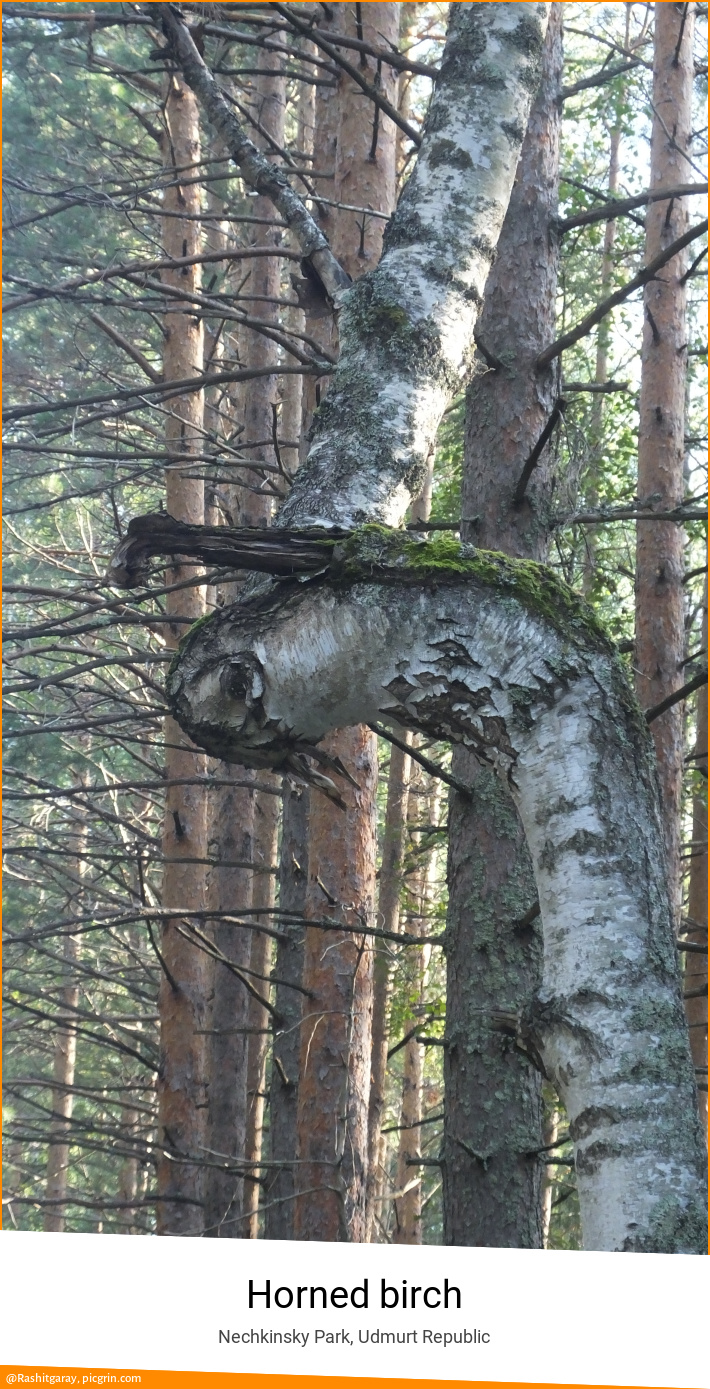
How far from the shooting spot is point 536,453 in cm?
312

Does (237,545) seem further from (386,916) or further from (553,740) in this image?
(386,916)

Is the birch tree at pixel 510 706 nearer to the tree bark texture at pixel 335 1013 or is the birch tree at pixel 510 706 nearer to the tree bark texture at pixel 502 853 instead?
the tree bark texture at pixel 502 853

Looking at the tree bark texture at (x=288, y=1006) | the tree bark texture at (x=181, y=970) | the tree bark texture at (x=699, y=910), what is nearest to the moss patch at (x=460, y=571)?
the tree bark texture at (x=181, y=970)

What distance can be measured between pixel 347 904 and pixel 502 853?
1.72 meters

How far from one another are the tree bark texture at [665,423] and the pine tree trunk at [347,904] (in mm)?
1819

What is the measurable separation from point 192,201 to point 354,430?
21.5ft

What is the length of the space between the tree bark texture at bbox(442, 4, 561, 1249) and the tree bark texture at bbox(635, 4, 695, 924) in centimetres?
257

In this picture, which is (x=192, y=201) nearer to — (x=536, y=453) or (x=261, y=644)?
(x=536, y=453)

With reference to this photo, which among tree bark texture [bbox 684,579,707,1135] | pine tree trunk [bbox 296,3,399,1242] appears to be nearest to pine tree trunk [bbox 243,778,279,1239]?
tree bark texture [bbox 684,579,707,1135]

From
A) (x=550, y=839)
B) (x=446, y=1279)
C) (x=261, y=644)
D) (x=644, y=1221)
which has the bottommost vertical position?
(x=446, y=1279)

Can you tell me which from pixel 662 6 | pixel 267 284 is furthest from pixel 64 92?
pixel 662 6

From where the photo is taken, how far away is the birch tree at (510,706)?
4.60 ft

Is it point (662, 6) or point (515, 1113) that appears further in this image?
point (662, 6)

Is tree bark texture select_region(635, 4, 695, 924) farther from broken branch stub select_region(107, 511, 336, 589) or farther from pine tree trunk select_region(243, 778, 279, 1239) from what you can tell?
broken branch stub select_region(107, 511, 336, 589)
